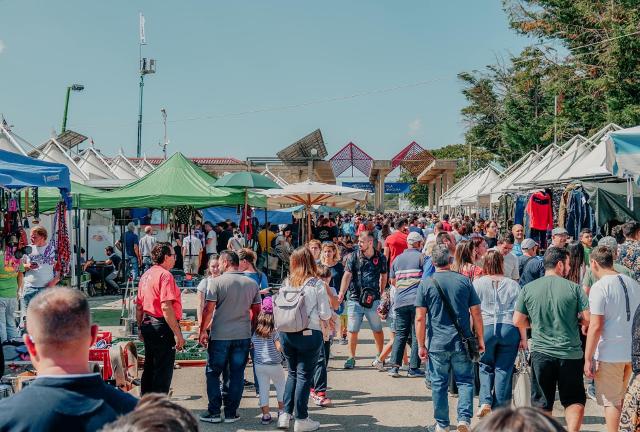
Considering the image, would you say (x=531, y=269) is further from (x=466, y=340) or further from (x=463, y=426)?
(x=463, y=426)

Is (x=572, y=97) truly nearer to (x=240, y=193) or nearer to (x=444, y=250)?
(x=240, y=193)

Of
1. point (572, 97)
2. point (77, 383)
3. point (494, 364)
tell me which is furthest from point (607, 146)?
point (572, 97)

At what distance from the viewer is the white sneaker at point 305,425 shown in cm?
674

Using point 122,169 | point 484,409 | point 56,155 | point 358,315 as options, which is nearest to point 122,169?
point 122,169

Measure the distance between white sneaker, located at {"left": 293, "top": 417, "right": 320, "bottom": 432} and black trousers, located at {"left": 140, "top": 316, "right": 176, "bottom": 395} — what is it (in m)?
1.35

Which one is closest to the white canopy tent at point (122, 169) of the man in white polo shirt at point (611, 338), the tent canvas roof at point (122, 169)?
the tent canvas roof at point (122, 169)

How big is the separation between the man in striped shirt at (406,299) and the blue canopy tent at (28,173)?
459cm

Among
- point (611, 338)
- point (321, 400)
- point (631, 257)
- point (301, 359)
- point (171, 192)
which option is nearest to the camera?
point (611, 338)

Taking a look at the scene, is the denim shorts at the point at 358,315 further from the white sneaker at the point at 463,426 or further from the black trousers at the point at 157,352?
the black trousers at the point at 157,352

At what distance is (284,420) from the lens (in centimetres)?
690

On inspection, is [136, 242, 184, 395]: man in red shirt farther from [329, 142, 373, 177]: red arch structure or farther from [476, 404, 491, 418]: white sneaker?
[329, 142, 373, 177]: red arch structure

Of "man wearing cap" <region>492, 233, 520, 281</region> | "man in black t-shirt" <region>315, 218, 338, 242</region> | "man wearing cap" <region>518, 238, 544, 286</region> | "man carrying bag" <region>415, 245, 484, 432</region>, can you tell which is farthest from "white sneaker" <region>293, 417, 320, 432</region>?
"man in black t-shirt" <region>315, 218, 338, 242</region>

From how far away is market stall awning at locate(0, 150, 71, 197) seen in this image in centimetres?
841

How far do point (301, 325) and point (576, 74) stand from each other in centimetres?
2349
